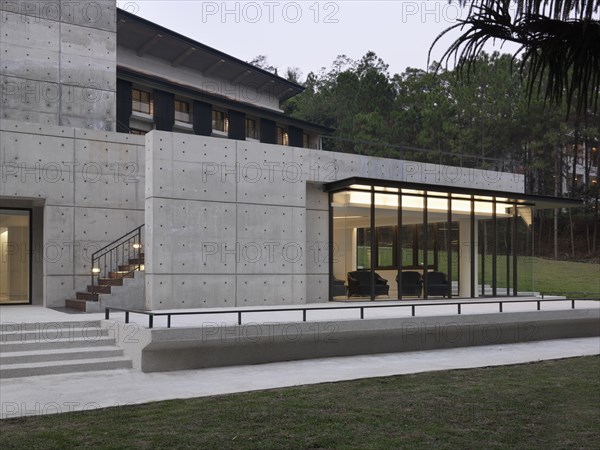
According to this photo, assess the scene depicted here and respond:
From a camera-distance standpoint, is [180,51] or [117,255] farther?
[180,51]

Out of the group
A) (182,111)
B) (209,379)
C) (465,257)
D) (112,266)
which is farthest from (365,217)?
(182,111)

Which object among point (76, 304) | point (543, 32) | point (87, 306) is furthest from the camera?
point (76, 304)

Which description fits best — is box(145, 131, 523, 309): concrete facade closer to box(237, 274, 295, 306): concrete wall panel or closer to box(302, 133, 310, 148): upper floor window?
box(237, 274, 295, 306): concrete wall panel

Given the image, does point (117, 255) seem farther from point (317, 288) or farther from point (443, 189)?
point (443, 189)

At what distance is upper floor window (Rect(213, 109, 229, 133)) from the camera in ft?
122

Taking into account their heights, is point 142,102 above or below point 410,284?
above

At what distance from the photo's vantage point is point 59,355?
11.6 meters

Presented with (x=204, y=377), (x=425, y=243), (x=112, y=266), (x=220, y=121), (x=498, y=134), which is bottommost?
(x=204, y=377)

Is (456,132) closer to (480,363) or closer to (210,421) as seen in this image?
(480,363)

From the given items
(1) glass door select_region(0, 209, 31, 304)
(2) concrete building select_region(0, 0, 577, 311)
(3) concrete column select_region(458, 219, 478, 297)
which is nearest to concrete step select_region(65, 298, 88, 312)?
(2) concrete building select_region(0, 0, 577, 311)

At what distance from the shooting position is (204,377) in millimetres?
11172

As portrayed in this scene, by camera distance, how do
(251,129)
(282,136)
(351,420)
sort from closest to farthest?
(351,420) → (251,129) → (282,136)

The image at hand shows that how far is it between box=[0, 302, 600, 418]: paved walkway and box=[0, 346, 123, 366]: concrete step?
633mm

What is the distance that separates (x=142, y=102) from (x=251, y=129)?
7.61 m
